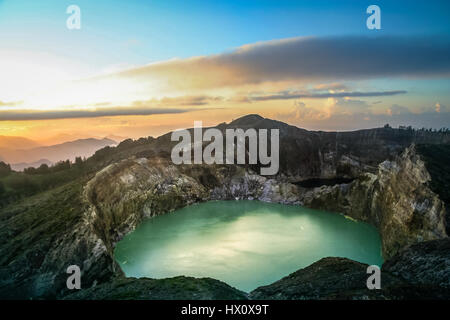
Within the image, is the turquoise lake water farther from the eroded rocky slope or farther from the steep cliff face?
the eroded rocky slope

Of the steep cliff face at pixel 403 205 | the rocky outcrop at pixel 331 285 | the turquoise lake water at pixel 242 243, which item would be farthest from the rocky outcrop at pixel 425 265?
the turquoise lake water at pixel 242 243

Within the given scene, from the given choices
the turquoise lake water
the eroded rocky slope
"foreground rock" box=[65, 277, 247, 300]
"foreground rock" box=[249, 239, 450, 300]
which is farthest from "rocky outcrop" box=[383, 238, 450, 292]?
the turquoise lake water
